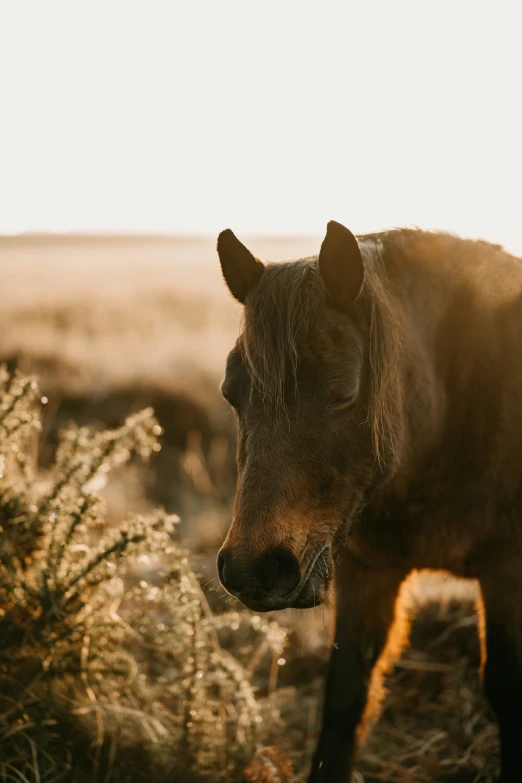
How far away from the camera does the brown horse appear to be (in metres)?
2.25

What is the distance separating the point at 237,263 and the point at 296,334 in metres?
0.43

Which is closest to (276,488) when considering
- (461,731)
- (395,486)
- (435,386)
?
(395,486)

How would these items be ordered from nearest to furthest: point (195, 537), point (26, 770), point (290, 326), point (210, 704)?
point (290, 326) → point (26, 770) → point (210, 704) → point (195, 537)

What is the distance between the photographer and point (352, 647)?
120 inches

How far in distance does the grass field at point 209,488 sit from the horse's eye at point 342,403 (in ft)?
2.24

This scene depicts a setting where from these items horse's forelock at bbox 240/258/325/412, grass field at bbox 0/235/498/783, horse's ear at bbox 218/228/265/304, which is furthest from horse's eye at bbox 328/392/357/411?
grass field at bbox 0/235/498/783

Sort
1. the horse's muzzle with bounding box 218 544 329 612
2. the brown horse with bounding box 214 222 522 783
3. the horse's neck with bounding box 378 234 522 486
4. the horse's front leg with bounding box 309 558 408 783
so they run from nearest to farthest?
the horse's muzzle with bounding box 218 544 329 612 → the brown horse with bounding box 214 222 522 783 → the horse's neck with bounding box 378 234 522 486 → the horse's front leg with bounding box 309 558 408 783

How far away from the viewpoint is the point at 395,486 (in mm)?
2754

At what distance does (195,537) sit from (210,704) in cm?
277

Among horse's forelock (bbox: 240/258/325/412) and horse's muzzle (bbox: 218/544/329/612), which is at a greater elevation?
horse's forelock (bbox: 240/258/325/412)

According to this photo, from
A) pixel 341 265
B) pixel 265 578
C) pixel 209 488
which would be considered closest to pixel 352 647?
pixel 265 578

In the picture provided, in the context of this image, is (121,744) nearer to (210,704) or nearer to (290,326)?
(210,704)

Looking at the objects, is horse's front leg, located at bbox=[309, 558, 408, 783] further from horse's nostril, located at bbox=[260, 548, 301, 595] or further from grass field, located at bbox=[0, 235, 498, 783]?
horse's nostril, located at bbox=[260, 548, 301, 595]

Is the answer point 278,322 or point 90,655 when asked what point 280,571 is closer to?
point 278,322
